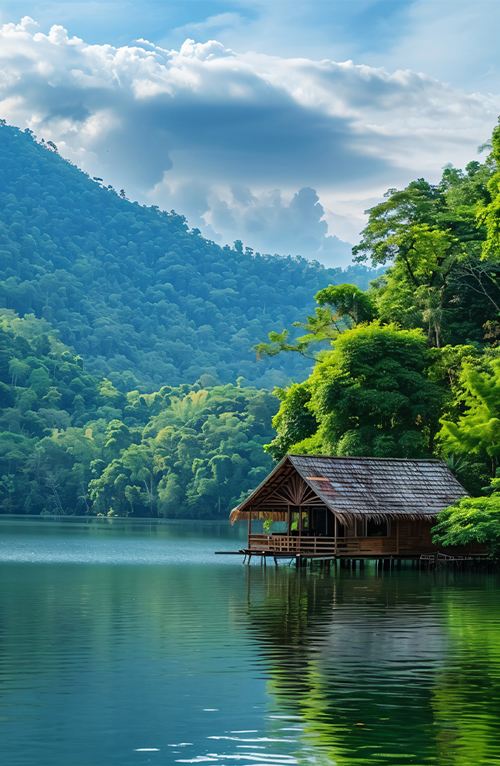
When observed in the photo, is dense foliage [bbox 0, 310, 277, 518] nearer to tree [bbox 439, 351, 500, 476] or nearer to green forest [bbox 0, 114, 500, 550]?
green forest [bbox 0, 114, 500, 550]

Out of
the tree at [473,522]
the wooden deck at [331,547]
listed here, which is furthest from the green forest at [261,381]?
the wooden deck at [331,547]

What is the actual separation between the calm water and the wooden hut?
836 centimetres

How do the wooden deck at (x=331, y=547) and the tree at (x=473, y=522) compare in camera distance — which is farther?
the wooden deck at (x=331, y=547)

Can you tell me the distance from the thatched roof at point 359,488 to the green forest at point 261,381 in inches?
58.4

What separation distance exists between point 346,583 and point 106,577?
28.8 feet

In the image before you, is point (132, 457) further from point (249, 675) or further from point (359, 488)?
point (249, 675)

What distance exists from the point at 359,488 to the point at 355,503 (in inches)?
40.9

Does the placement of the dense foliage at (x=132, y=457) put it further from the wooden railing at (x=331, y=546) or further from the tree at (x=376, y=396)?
the wooden railing at (x=331, y=546)

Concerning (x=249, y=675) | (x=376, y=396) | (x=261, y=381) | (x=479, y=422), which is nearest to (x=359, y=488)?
(x=479, y=422)

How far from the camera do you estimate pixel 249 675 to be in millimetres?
15766

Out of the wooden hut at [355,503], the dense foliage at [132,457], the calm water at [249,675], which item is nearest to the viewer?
the calm water at [249,675]

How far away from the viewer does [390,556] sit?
41688 millimetres

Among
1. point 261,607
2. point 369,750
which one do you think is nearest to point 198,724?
point 369,750

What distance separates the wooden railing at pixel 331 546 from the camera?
135 feet
